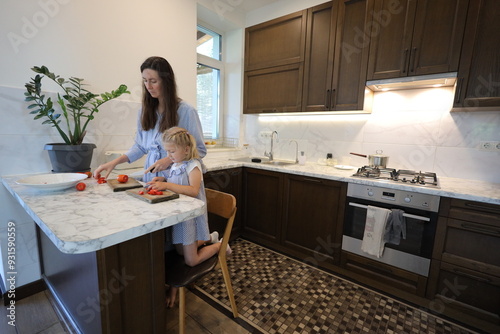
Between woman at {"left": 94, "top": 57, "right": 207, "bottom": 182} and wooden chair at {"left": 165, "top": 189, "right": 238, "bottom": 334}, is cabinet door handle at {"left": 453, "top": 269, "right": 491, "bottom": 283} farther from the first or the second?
woman at {"left": 94, "top": 57, "right": 207, "bottom": 182}

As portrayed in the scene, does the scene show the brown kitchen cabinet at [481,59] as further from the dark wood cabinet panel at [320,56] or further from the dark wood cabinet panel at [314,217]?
the dark wood cabinet panel at [314,217]

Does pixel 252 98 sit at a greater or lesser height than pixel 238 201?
greater

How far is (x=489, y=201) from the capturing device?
138 cm

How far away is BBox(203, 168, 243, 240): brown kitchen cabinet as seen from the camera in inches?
85.6

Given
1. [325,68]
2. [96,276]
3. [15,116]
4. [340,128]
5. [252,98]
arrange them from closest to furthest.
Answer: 1. [96,276]
2. [15,116]
3. [325,68]
4. [340,128]
5. [252,98]

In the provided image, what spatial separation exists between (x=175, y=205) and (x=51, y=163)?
123cm

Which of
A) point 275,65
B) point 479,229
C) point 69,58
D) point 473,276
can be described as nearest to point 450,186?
point 479,229

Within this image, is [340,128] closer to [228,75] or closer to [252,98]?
Result: [252,98]

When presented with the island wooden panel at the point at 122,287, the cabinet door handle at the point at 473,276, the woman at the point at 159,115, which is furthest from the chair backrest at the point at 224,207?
the cabinet door handle at the point at 473,276

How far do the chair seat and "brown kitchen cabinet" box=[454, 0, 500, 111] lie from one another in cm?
197

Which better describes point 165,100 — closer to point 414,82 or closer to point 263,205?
point 263,205

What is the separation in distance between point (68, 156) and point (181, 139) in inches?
33.8

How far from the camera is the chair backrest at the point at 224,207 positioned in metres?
1.30

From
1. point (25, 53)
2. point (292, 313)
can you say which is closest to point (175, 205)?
point (292, 313)
